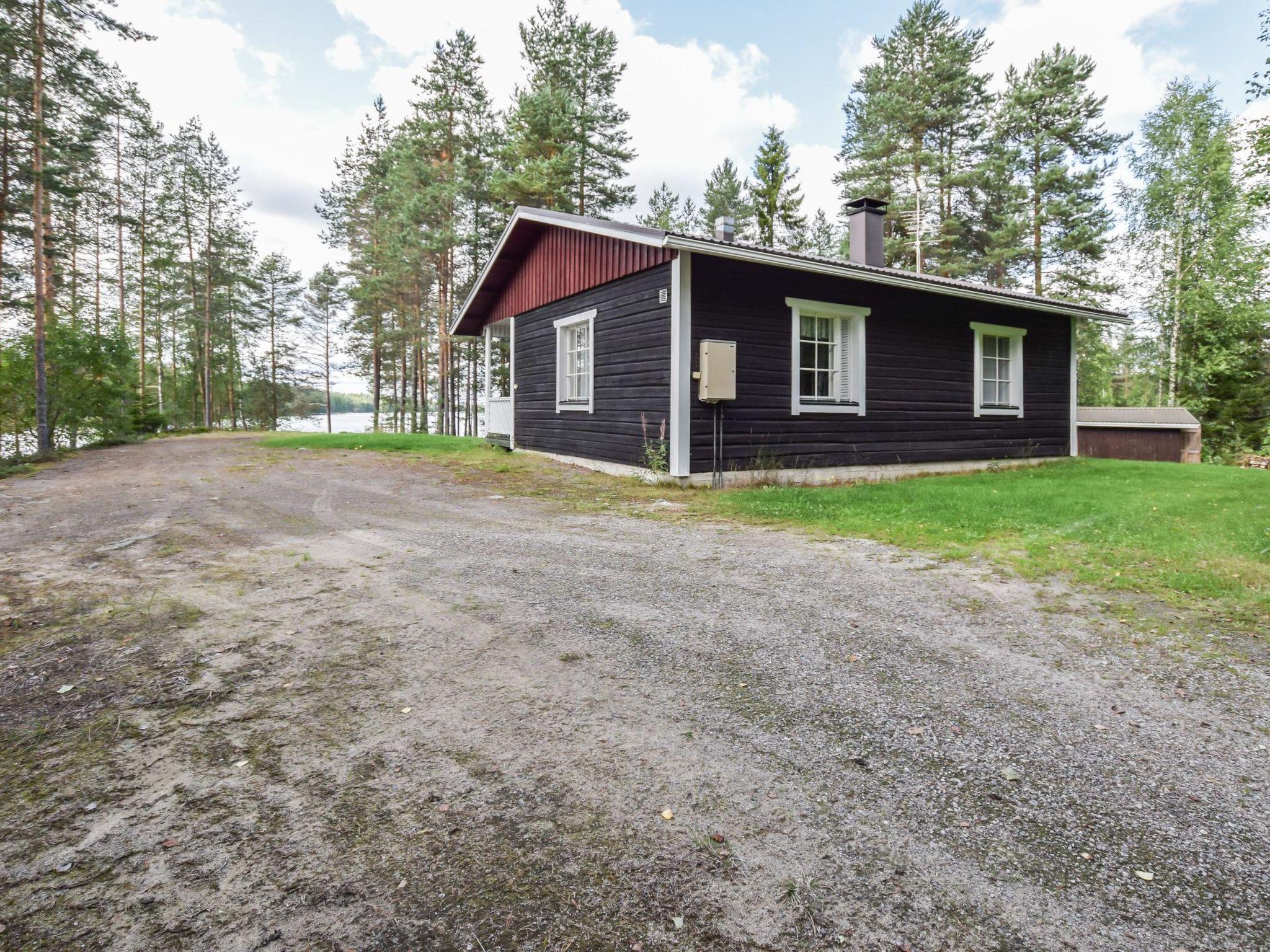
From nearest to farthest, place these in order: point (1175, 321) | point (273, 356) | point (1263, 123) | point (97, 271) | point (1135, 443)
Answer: point (1263, 123) → point (1135, 443) → point (1175, 321) → point (97, 271) → point (273, 356)

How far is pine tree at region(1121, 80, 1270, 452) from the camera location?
19.0 m

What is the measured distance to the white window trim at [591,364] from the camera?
33.6ft

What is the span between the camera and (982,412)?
37.1ft

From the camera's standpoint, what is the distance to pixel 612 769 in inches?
77.7

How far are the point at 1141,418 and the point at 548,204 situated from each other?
20.0 meters

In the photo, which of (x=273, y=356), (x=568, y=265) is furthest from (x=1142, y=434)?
(x=273, y=356)

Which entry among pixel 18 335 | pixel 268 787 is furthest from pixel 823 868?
pixel 18 335

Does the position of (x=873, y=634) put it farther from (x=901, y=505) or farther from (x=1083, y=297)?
(x=1083, y=297)

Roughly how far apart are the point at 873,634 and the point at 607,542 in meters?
2.54

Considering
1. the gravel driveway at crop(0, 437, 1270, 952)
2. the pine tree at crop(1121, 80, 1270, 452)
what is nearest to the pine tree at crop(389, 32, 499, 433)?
the gravel driveway at crop(0, 437, 1270, 952)

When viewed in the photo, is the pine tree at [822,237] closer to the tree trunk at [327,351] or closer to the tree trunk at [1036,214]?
the tree trunk at [1036,214]

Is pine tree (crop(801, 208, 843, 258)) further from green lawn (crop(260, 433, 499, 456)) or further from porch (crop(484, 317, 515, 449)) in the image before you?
green lawn (crop(260, 433, 499, 456))

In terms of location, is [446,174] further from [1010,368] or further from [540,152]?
[1010,368]

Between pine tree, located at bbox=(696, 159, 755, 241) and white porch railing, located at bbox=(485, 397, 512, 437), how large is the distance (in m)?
21.0
